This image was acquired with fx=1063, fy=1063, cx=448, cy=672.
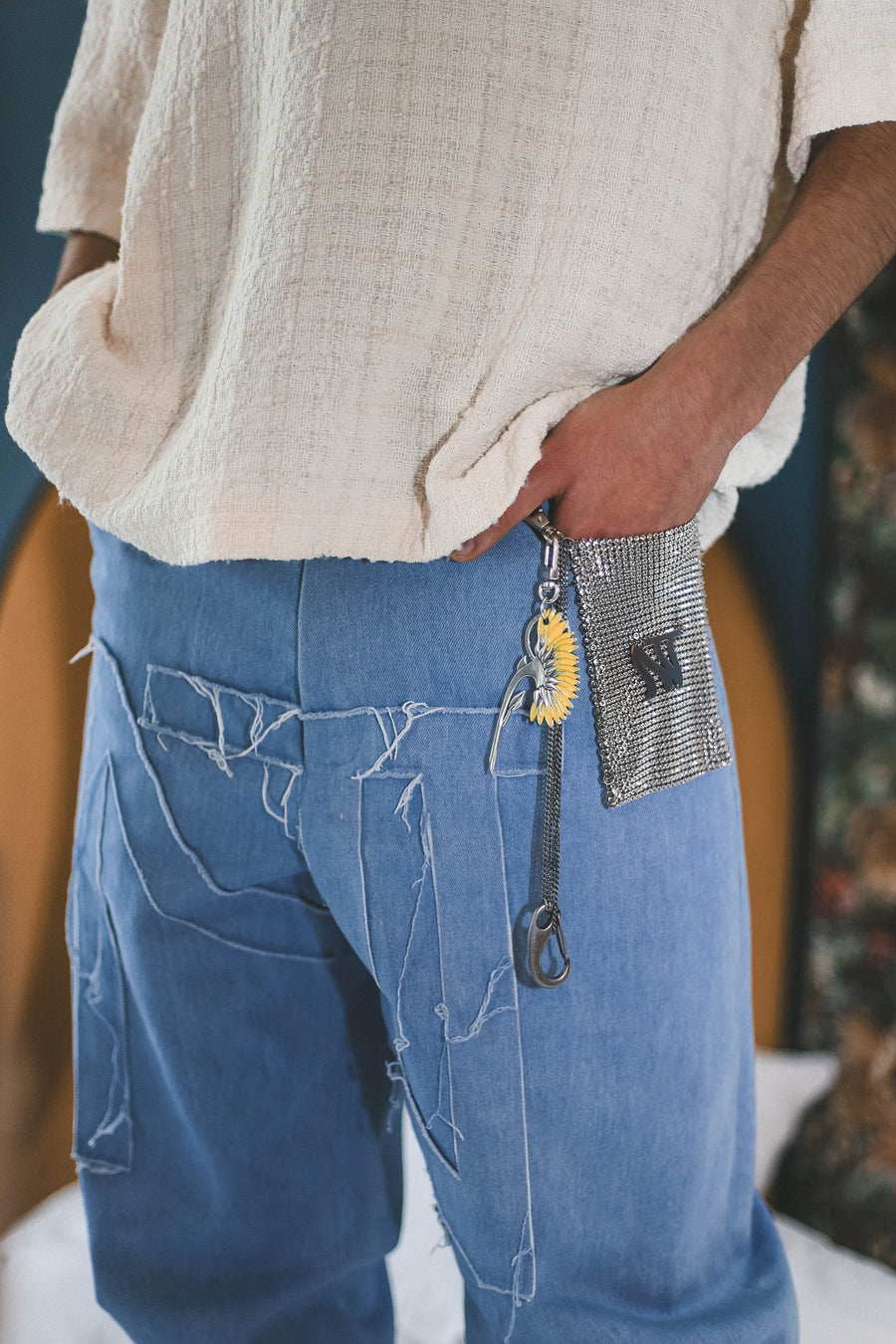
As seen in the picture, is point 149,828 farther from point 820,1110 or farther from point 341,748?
point 820,1110

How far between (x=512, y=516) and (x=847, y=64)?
0.32 m

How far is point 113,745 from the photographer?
0.78m

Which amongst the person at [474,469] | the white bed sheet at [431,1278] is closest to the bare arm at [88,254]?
the person at [474,469]

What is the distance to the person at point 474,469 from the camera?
0.58m

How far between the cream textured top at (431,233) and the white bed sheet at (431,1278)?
1151 mm

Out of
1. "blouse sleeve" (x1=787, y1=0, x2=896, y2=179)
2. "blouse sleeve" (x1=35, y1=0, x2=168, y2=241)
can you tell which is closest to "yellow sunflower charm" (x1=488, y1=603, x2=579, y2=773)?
"blouse sleeve" (x1=787, y1=0, x2=896, y2=179)

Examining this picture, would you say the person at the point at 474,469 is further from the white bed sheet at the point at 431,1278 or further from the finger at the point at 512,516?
the white bed sheet at the point at 431,1278

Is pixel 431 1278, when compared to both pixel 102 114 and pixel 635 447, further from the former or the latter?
pixel 102 114

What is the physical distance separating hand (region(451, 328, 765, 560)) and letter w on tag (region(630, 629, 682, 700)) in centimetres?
8

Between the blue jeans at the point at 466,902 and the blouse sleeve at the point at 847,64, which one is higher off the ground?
the blouse sleeve at the point at 847,64

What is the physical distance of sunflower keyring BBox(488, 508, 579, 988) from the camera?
61 cm

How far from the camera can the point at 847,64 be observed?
23.8 inches

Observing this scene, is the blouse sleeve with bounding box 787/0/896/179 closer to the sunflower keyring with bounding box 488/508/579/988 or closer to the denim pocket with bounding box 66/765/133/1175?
the sunflower keyring with bounding box 488/508/579/988

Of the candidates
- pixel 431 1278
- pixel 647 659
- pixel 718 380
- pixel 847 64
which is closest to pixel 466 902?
pixel 647 659
